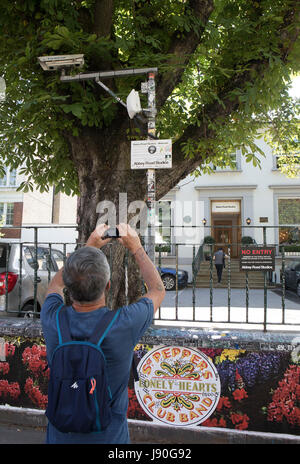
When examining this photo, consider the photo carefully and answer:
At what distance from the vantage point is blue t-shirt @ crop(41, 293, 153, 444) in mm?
1554

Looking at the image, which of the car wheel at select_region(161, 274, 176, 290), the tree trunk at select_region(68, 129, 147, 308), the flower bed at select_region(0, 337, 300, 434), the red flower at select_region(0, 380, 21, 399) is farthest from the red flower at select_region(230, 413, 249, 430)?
the car wheel at select_region(161, 274, 176, 290)

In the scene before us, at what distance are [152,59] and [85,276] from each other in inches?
139

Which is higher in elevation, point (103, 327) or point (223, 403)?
point (103, 327)

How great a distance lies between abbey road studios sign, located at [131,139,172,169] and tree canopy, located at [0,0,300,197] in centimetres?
68

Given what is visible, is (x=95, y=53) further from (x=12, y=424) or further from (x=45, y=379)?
(x=12, y=424)

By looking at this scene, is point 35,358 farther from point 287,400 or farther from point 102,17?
point 102,17

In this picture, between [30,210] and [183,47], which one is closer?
[183,47]

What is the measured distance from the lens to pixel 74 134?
4.41m

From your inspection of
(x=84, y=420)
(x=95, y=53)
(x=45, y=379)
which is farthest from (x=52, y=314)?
(x=95, y=53)

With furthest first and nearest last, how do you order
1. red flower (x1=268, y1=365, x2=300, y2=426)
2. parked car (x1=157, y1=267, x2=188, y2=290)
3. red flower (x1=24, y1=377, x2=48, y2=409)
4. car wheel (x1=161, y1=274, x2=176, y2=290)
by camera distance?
car wheel (x1=161, y1=274, x2=176, y2=290)
parked car (x1=157, y1=267, x2=188, y2=290)
red flower (x1=24, y1=377, x2=48, y2=409)
red flower (x1=268, y1=365, x2=300, y2=426)

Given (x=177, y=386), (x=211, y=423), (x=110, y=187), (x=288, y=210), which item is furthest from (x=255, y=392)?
(x=288, y=210)

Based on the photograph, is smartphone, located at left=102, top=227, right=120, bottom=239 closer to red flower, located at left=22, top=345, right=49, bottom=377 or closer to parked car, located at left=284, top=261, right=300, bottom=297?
red flower, located at left=22, top=345, right=49, bottom=377

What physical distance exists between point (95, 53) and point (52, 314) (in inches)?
149

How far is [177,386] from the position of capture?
11.2 ft
